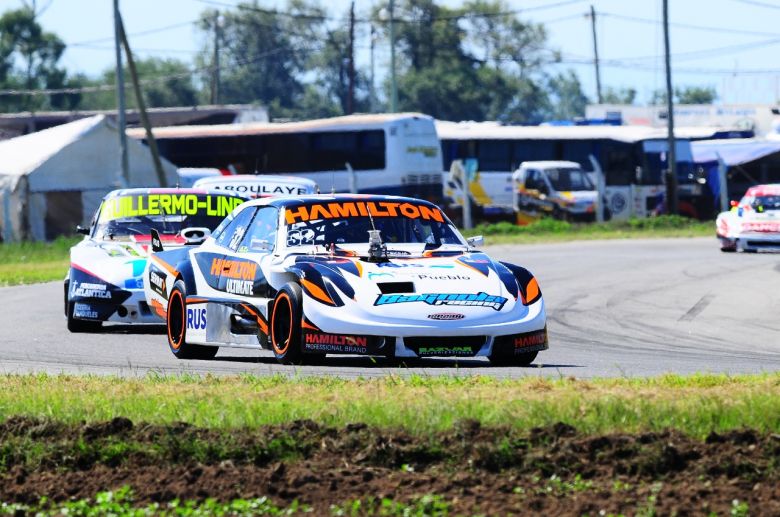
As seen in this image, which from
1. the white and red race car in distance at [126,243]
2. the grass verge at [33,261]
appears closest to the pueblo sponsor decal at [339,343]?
the white and red race car in distance at [126,243]

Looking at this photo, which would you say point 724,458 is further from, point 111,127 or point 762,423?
point 111,127

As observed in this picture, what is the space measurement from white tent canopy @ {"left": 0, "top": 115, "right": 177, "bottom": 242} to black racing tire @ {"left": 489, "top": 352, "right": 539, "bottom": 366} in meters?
30.8

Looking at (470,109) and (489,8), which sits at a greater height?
(489,8)

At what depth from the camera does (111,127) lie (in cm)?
4538

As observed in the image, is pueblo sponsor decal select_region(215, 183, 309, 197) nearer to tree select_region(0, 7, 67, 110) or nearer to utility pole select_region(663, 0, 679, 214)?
utility pole select_region(663, 0, 679, 214)

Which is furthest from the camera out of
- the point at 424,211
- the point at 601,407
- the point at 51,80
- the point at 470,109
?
the point at 470,109

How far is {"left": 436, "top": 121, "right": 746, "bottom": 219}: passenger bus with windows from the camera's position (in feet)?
164

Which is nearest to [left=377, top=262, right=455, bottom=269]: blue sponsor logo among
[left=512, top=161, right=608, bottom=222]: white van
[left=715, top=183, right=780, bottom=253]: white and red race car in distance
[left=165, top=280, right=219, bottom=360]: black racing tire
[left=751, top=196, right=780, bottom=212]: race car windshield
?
[left=165, top=280, right=219, bottom=360]: black racing tire

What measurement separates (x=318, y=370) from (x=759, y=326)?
7.94 meters

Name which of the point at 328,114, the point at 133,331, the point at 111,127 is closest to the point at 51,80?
the point at 328,114

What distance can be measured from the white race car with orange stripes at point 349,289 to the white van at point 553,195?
116 ft

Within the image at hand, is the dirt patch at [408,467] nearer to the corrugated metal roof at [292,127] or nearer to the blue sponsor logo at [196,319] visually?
the blue sponsor logo at [196,319]

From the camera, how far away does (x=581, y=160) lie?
178ft

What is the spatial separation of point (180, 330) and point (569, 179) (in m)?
36.4
